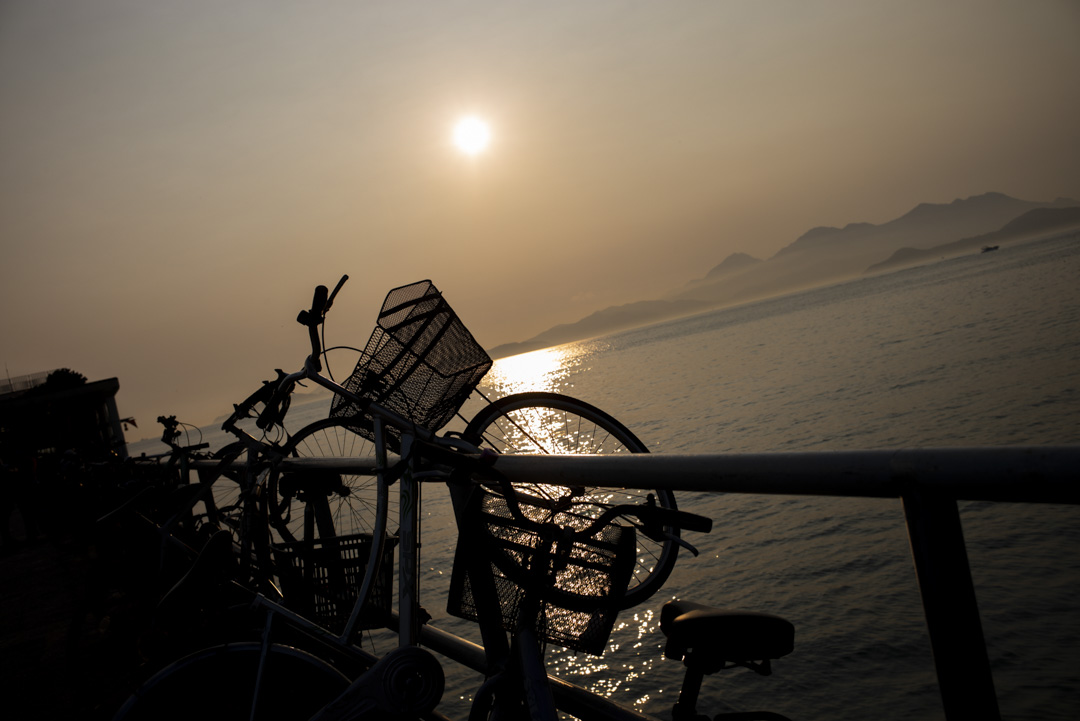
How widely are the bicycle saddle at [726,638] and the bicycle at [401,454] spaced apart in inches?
6.4

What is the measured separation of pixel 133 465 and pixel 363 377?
14.3ft

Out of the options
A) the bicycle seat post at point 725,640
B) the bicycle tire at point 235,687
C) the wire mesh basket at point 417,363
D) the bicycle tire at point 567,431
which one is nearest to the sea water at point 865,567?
the bicycle tire at point 567,431

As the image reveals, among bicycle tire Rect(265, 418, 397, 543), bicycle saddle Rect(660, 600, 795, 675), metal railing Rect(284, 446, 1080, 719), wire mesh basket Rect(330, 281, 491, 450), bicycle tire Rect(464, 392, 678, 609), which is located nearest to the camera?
metal railing Rect(284, 446, 1080, 719)

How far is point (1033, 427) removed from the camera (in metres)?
13.5

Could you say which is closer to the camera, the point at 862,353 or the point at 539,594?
the point at 539,594

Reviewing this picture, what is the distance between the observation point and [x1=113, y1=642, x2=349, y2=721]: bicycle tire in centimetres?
181

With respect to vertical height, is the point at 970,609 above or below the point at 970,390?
above

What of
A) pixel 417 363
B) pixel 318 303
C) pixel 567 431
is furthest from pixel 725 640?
pixel 318 303

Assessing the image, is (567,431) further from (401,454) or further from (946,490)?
(946,490)

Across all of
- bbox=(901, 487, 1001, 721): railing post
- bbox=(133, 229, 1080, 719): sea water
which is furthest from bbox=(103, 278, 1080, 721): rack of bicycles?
bbox=(133, 229, 1080, 719): sea water

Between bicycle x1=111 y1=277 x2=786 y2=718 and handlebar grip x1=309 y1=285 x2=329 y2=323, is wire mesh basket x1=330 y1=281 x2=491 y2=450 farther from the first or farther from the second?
handlebar grip x1=309 y1=285 x2=329 y2=323

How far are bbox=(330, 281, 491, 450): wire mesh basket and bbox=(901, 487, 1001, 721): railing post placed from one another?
163 centimetres

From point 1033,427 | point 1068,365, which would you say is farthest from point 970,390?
point 1033,427

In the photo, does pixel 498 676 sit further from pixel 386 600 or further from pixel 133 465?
pixel 133 465
